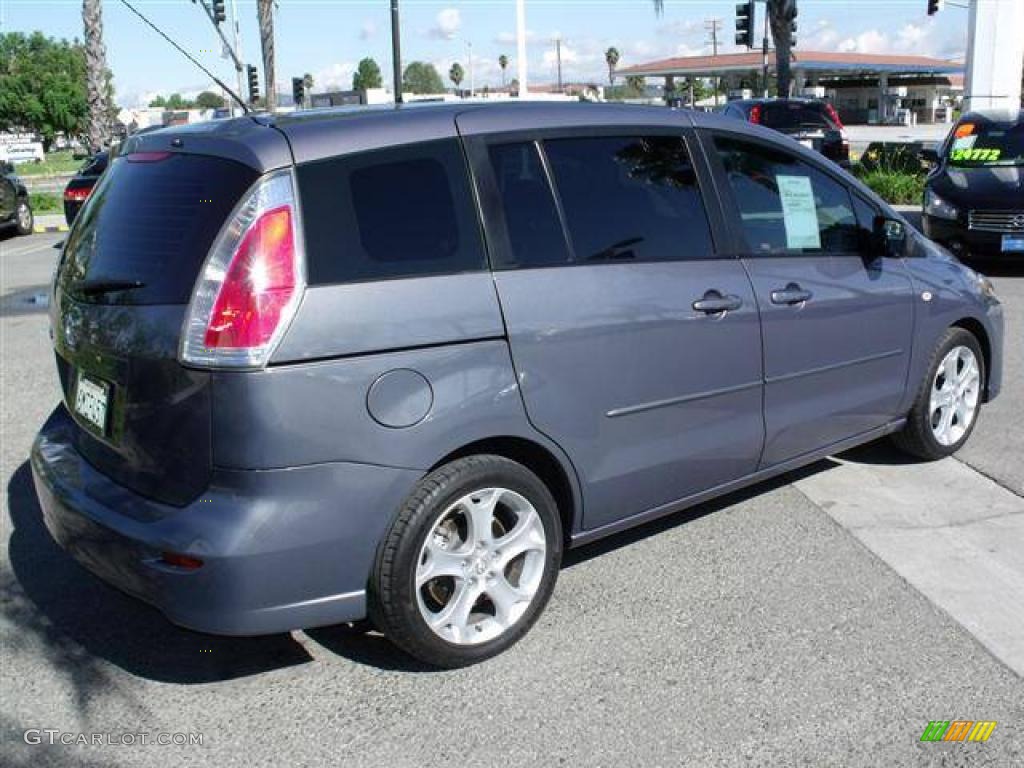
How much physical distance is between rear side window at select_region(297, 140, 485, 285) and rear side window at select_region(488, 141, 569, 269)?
0.14 metres

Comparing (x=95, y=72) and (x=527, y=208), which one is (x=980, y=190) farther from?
(x=95, y=72)

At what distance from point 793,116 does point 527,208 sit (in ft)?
48.9

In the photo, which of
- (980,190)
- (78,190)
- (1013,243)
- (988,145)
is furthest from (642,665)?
(78,190)

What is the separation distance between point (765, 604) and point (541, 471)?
3.26 ft

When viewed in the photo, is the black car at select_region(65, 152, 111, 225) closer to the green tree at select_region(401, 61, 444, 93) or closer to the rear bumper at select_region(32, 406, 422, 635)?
the rear bumper at select_region(32, 406, 422, 635)

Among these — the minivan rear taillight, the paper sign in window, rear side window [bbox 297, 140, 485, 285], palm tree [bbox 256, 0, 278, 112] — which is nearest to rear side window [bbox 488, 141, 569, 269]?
rear side window [bbox 297, 140, 485, 285]

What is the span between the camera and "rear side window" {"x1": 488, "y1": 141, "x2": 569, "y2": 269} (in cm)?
343

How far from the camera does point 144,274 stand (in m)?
3.15

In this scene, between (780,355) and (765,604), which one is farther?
(780,355)

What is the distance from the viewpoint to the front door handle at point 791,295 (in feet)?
13.5

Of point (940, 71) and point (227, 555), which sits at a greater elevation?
point (940, 71)

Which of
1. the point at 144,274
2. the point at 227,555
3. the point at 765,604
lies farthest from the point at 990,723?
the point at 144,274

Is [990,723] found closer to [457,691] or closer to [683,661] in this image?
[683,661]

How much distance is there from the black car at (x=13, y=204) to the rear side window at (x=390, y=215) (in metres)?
16.3
